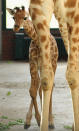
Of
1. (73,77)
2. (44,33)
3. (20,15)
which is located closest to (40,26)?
(44,33)

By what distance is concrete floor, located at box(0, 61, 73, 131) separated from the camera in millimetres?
3438

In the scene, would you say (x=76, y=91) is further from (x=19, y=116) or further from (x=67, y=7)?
(x=19, y=116)

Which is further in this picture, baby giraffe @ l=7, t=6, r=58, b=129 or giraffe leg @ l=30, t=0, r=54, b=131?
baby giraffe @ l=7, t=6, r=58, b=129

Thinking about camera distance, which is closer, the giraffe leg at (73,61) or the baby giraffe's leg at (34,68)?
the giraffe leg at (73,61)

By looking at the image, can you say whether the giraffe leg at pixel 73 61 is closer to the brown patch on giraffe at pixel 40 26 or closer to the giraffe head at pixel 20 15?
the brown patch on giraffe at pixel 40 26

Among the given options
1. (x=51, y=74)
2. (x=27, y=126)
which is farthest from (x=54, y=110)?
(x=51, y=74)

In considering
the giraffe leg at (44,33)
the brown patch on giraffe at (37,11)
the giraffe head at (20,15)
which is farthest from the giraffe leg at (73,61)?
the giraffe head at (20,15)

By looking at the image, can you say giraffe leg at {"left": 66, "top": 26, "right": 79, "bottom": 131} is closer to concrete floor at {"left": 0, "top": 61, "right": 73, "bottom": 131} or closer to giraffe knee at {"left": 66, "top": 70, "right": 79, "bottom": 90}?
giraffe knee at {"left": 66, "top": 70, "right": 79, "bottom": 90}

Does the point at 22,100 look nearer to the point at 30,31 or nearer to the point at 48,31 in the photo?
the point at 30,31

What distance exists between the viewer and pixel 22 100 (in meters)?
4.66

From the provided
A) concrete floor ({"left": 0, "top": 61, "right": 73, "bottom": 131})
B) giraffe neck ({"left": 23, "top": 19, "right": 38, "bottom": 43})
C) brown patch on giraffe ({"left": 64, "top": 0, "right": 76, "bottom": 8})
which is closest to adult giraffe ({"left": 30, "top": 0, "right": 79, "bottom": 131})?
brown patch on giraffe ({"left": 64, "top": 0, "right": 76, "bottom": 8})

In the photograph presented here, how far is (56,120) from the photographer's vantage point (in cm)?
347

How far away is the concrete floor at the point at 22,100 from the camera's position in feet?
11.3

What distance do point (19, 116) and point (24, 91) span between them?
66.8 inches
